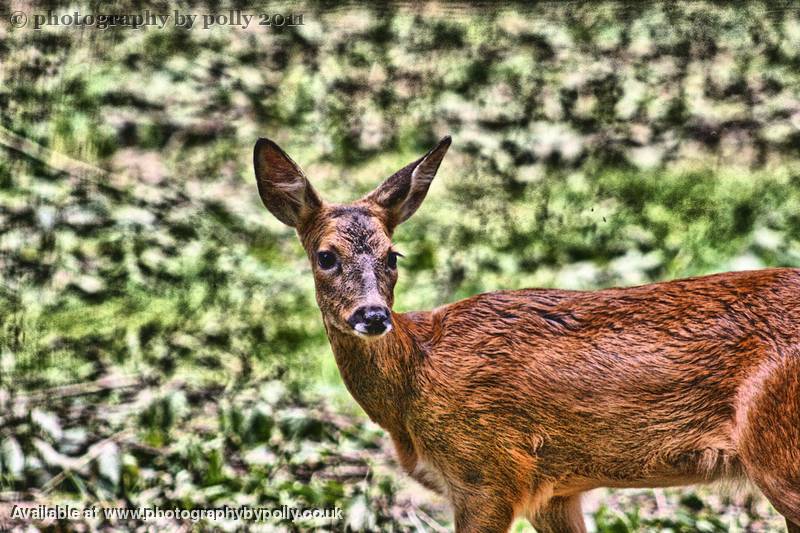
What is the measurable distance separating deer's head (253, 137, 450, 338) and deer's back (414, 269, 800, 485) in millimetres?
567

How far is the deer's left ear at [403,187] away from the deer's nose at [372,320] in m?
0.78

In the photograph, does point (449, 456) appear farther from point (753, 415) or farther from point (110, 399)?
point (110, 399)

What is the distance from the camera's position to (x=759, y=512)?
297 inches

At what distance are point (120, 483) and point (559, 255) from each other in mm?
3558

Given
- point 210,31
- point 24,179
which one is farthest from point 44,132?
point 210,31

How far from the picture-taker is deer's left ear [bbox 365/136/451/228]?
629cm

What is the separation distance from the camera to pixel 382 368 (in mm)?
6027

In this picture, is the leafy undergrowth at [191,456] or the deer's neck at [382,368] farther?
the leafy undergrowth at [191,456]

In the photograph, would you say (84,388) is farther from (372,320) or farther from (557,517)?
(557,517)

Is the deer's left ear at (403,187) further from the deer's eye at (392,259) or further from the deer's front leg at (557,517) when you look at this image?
the deer's front leg at (557,517)

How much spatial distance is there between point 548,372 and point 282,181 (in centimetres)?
165

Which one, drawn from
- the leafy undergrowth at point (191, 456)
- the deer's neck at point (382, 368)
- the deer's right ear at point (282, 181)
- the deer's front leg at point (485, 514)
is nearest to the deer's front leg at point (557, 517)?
the deer's front leg at point (485, 514)

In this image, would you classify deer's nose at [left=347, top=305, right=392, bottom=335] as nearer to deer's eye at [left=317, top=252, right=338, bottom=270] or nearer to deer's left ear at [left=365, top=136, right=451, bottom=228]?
deer's eye at [left=317, top=252, right=338, bottom=270]

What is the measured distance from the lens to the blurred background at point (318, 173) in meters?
8.39
